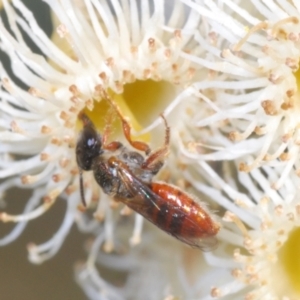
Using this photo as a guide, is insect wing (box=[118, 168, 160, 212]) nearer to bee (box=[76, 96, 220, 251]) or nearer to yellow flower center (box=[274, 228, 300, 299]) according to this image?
bee (box=[76, 96, 220, 251])

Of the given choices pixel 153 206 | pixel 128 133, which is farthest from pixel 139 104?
pixel 153 206

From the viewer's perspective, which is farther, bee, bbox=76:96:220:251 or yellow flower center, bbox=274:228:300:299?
yellow flower center, bbox=274:228:300:299

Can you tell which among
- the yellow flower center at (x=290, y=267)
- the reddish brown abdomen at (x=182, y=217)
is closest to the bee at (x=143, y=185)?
the reddish brown abdomen at (x=182, y=217)

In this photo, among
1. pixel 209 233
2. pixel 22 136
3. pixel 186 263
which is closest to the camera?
pixel 209 233

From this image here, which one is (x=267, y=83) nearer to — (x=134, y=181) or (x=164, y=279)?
(x=134, y=181)

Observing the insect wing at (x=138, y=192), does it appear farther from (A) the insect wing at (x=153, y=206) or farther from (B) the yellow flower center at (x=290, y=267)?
(B) the yellow flower center at (x=290, y=267)

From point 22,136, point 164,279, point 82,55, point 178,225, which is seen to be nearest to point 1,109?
point 22,136

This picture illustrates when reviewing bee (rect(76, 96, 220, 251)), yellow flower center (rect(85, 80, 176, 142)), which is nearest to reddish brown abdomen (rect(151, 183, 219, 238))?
bee (rect(76, 96, 220, 251))
